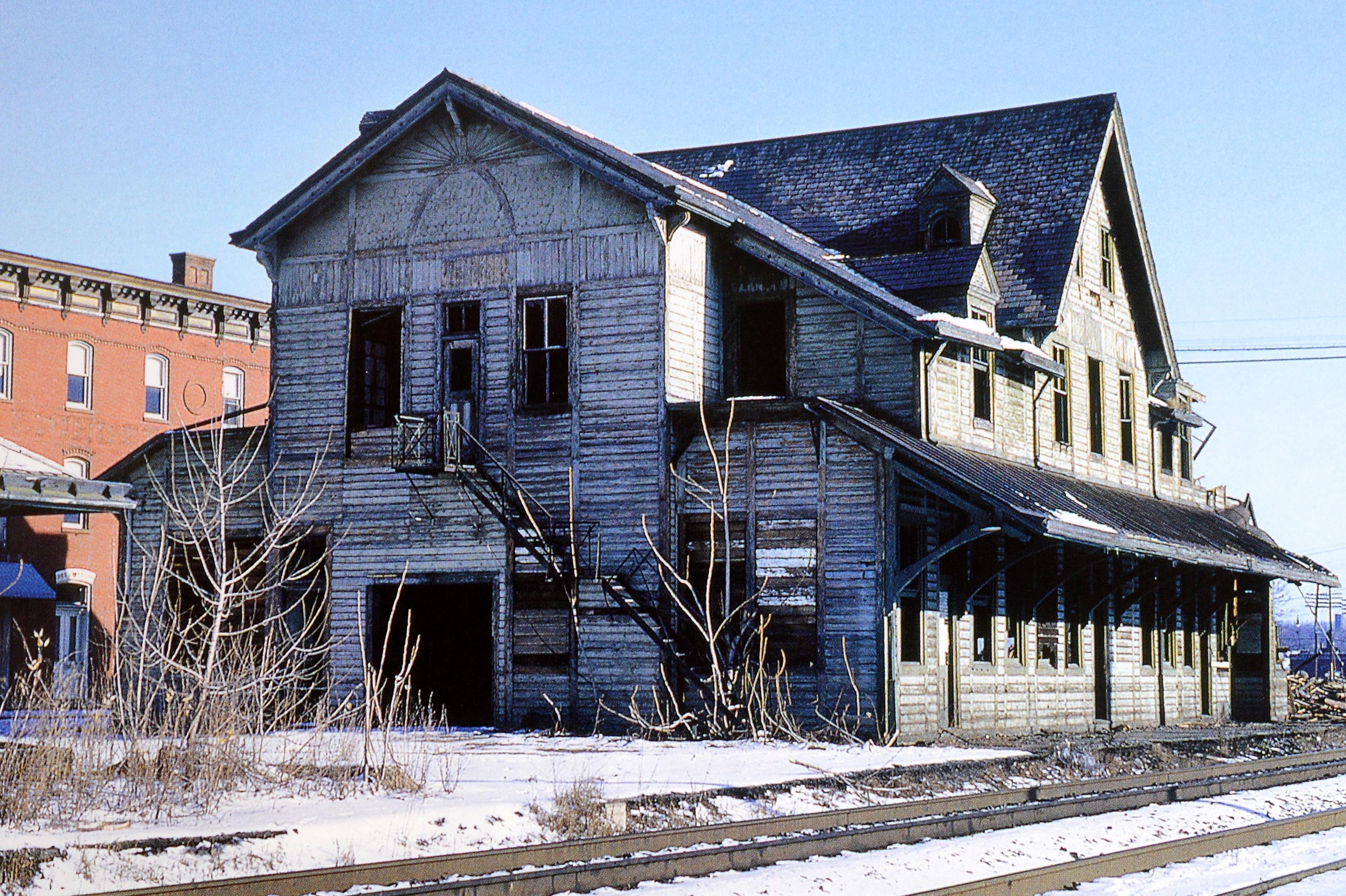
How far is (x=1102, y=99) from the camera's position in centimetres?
3256

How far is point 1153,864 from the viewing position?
1273cm

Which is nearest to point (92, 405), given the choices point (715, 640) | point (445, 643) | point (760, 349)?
point (445, 643)

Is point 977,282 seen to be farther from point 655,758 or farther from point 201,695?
point 201,695

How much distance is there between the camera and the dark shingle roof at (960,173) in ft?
99.6

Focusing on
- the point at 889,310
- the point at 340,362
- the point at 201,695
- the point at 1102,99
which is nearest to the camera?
the point at 201,695

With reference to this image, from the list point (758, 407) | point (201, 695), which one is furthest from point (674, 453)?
point (201, 695)

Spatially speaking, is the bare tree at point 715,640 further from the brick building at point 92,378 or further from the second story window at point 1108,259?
the brick building at point 92,378

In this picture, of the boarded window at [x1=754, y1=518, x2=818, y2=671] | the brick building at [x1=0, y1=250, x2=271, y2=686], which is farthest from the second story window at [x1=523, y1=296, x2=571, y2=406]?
the brick building at [x1=0, y1=250, x2=271, y2=686]

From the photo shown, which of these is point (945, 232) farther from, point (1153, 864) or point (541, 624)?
point (1153, 864)

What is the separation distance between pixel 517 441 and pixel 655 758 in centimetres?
754

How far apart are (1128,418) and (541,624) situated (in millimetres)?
15352

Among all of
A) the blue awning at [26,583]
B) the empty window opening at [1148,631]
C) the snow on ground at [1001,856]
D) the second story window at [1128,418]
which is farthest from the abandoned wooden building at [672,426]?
the blue awning at [26,583]

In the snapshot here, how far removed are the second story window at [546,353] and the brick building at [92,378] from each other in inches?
624

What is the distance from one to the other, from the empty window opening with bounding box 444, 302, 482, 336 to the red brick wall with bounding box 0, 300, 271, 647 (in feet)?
52.6
